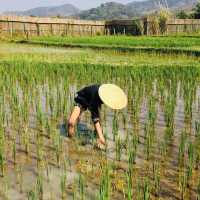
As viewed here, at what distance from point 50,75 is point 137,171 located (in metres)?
6.17

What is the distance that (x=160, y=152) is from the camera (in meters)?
4.76

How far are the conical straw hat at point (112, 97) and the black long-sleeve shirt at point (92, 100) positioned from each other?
164 millimetres

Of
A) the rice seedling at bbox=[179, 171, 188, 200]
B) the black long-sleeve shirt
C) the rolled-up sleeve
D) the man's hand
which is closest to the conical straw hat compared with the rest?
the black long-sleeve shirt

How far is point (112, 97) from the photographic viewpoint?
500cm

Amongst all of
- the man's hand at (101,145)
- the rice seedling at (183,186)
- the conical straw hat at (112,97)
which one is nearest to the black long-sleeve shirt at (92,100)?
the conical straw hat at (112,97)

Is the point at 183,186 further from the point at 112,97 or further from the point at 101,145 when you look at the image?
the point at 112,97

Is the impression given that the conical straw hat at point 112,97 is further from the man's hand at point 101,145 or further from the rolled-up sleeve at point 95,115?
the man's hand at point 101,145

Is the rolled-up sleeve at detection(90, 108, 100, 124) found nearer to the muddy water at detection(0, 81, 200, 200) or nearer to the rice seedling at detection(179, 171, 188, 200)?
the muddy water at detection(0, 81, 200, 200)

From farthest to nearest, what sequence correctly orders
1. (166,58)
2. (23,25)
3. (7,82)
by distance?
(23,25), (166,58), (7,82)

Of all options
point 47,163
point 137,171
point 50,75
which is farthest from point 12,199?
point 50,75

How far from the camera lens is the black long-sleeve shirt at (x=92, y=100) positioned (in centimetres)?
518

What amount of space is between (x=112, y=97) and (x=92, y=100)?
0.35m

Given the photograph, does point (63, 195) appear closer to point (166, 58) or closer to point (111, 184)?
point (111, 184)

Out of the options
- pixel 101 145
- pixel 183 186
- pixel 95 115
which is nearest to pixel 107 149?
pixel 101 145
